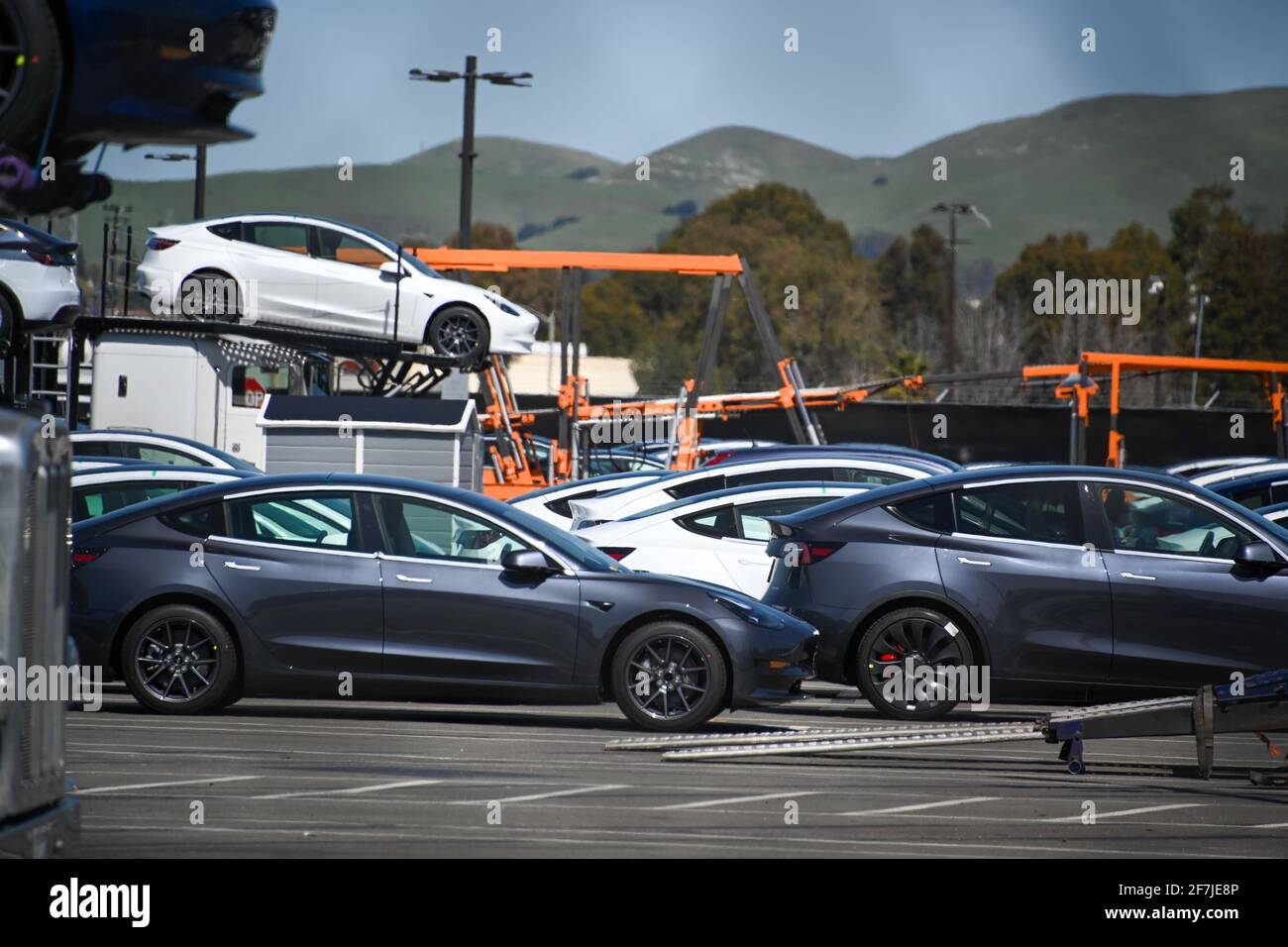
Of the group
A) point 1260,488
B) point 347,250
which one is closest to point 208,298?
point 347,250

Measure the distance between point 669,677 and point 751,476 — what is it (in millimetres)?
5952

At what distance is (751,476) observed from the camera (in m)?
15.9

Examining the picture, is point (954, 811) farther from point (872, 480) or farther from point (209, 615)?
point (872, 480)

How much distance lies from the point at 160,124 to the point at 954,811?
5.03 m

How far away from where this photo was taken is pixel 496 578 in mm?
10242

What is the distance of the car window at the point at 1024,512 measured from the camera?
11.0 metres

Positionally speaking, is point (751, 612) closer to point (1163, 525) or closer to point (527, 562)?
point (527, 562)

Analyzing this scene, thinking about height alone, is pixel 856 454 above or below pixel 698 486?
above

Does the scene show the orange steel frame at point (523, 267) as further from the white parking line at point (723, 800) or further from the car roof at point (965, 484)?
the white parking line at point (723, 800)

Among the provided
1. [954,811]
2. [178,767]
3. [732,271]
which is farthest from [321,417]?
[954,811]

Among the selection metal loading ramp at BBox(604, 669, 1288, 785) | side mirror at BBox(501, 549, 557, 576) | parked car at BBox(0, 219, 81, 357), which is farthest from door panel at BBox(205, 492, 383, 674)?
parked car at BBox(0, 219, 81, 357)

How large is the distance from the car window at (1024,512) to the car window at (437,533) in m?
2.95

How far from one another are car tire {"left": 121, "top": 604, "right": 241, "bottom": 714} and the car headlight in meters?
2.91

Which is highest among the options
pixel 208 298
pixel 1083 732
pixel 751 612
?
pixel 208 298
